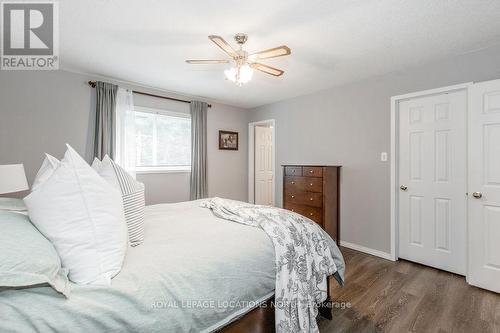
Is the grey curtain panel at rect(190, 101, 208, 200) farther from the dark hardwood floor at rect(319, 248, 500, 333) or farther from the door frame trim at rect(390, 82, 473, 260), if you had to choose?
the door frame trim at rect(390, 82, 473, 260)

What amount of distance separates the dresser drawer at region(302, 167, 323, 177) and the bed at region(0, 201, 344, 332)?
77.1 inches

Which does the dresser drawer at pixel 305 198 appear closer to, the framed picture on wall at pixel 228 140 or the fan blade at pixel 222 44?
the framed picture on wall at pixel 228 140

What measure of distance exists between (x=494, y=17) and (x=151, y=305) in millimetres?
3080

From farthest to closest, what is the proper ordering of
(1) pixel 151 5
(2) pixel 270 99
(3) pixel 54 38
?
(2) pixel 270 99, (3) pixel 54 38, (1) pixel 151 5

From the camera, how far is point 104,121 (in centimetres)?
323

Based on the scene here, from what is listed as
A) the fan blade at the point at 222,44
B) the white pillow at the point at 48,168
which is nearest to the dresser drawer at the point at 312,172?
the fan blade at the point at 222,44

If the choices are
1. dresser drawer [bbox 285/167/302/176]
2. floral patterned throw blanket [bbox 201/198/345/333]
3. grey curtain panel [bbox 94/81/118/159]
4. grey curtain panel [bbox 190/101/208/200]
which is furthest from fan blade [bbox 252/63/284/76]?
grey curtain panel [bbox 94/81/118/159]

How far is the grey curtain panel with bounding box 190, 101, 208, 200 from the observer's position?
412 centimetres

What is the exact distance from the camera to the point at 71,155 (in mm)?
1083

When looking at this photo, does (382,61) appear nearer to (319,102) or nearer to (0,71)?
(319,102)

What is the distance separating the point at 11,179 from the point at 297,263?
245cm

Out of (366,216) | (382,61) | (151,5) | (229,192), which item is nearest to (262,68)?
(151,5)

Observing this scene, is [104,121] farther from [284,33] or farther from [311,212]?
[311,212]

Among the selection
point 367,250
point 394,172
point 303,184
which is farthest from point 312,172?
point 367,250
